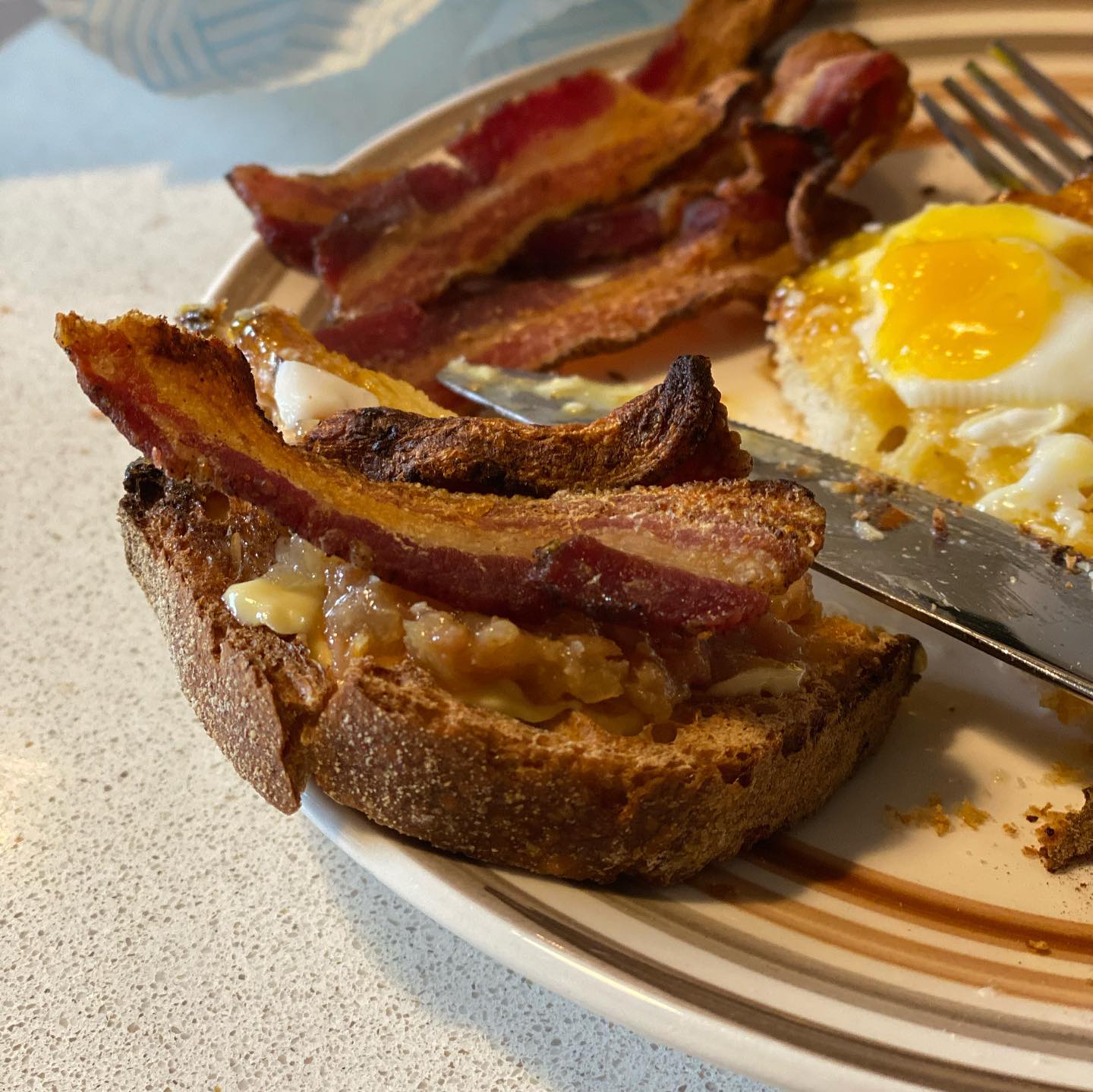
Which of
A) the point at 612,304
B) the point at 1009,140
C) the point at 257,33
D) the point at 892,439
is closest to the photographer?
the point at 892,439

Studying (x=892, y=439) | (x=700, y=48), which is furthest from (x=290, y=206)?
(x=892, y=439)

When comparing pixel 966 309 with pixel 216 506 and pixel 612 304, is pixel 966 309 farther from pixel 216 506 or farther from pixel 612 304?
pixel 216 506

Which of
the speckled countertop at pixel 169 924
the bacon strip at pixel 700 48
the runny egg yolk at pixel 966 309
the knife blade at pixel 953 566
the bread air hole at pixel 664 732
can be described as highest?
the bacon strip at pixel 700 48

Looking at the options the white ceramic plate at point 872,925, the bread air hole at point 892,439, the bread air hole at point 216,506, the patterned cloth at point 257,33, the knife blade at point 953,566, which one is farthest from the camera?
the patterned cloth at point 257,33

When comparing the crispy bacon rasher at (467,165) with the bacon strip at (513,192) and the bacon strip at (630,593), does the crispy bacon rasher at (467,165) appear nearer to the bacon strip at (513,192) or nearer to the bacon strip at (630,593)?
the bacon strip at (513,192)

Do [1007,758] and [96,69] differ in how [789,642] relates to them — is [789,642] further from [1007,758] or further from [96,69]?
[96,69]

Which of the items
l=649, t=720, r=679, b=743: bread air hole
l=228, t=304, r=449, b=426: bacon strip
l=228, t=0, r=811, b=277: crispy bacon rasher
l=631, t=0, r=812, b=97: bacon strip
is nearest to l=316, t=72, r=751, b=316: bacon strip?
l=228, t=0, r=811, b=277: crispy bacon rasher

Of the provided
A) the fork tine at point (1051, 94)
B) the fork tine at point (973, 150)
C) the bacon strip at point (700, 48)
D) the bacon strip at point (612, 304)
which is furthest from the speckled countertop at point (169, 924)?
the fork tine at point (1051, 94)
